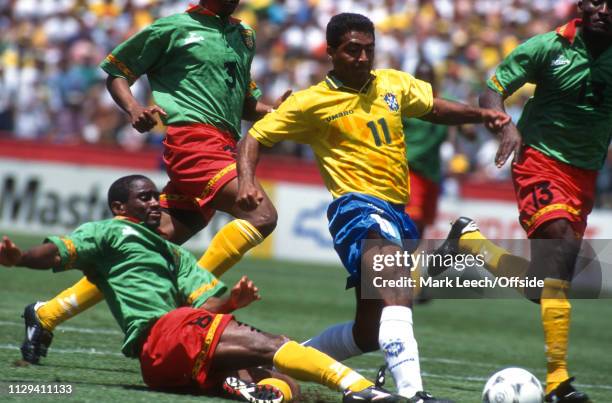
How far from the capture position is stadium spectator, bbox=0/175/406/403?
5.81 metres

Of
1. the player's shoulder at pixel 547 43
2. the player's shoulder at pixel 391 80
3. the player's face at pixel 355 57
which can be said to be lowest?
the player's shoulder at pixel 391 80

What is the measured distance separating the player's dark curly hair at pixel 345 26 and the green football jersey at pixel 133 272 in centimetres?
142

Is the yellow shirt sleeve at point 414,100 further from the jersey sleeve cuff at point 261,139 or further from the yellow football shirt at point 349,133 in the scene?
the jersey sleeve cuff at point 261,139

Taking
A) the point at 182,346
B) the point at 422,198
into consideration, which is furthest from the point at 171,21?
the point at 422,198

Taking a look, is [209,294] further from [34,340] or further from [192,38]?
[192,38]

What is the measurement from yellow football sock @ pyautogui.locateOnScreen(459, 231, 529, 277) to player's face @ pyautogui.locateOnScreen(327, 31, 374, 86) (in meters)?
1.14

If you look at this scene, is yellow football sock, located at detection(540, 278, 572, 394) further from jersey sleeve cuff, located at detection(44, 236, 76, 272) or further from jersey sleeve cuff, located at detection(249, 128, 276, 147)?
jersey sleeve cuff, located at detection(44, 236, 76, 272)

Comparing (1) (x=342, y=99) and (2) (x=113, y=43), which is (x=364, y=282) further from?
(2) (x=113, y=43)

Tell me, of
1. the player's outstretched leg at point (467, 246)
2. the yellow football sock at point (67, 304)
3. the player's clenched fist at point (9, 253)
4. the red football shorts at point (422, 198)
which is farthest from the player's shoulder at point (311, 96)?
the red football shorts at point (422, 198)

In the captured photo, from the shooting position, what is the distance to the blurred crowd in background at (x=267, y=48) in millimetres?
20381

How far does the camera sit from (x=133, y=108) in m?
7.45


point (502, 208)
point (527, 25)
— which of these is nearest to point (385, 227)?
point (502, 208)

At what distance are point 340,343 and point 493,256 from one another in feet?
3.48

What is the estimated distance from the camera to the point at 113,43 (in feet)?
74.5
